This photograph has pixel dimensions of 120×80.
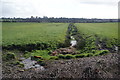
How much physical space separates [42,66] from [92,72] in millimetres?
5950

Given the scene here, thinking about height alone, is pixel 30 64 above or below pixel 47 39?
below

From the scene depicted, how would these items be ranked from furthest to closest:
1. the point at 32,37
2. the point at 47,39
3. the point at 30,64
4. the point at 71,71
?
the point at 32,37
the point at 47,39
the point at 30,64
the point at 71,71

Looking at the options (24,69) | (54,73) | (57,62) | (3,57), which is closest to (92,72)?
(54,73)

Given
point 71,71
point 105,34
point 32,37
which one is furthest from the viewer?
point 105,34

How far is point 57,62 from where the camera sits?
19406 mm

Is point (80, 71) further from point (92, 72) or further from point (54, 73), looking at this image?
point (54, 73)

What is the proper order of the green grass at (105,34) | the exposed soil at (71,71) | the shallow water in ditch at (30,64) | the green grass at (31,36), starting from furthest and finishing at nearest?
the green grass at (105,34), the green grass at (31,36), the shallow water in ditch at (30,64), the exposed soil at (71,71)

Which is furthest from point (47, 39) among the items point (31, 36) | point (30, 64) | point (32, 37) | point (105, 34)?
point (105, 34)

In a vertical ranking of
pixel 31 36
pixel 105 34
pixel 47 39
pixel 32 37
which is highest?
pixel 105 34

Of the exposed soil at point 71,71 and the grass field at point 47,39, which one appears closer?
the exposed soil at point 71,71

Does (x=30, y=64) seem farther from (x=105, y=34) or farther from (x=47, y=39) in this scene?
(x=105, y=34)

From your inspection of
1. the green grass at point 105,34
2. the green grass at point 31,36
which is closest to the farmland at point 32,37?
the green grass at point 31,36

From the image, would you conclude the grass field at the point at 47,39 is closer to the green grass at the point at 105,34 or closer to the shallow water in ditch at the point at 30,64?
the green grass at the point at 105,34

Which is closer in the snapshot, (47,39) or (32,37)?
(47,39)
